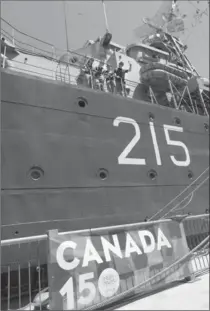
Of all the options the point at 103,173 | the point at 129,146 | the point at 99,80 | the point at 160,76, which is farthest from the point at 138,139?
the point at 160,76

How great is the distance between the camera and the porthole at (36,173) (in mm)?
4781

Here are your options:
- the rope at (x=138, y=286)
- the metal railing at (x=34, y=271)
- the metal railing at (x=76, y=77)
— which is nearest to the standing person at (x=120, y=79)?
the metal railing at (x=76, y=77)

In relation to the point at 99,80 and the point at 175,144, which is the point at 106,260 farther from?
the point at 99,80

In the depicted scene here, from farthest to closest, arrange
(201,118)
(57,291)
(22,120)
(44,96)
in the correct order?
(201,118), (44,96), (22,120), (57,291)

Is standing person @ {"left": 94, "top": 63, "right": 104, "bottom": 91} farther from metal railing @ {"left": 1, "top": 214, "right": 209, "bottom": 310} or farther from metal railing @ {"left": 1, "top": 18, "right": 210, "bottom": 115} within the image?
metal railing @ {"left": 1, "top": 214, "right": 209, "bottom": 310}

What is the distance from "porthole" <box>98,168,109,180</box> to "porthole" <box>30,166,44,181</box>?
1320mm

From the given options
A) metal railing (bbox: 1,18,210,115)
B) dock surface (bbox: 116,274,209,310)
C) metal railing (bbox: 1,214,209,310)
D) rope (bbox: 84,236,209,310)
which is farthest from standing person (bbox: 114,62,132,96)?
dock surface (bbox: 116,274,209,310)

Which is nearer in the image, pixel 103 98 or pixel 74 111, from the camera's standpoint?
pixel 74 111

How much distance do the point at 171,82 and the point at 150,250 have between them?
6835 mm

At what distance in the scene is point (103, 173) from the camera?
5.58 m

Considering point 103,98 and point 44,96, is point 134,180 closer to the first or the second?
point 103,98

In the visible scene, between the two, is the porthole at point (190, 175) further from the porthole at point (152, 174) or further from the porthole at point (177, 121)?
the porthole at point (177, 121)

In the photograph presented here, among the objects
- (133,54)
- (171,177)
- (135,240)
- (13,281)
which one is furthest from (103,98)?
(133,54)

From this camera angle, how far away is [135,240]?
4008mm
